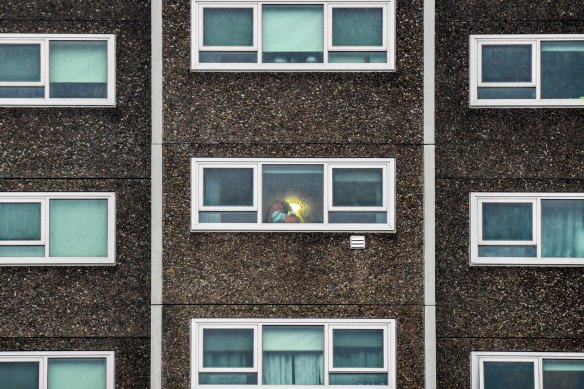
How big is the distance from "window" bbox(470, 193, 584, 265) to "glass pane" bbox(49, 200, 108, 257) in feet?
16.5

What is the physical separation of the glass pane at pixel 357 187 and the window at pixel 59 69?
3.26 metres

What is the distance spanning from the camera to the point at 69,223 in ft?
32.1

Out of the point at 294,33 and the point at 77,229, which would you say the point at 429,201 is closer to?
the point at 294,33

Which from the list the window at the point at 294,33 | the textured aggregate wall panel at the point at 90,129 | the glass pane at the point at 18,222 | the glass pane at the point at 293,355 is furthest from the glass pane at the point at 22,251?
the window at the point at 294,33

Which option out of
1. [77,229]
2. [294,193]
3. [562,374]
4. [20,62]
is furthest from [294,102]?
[562,374]

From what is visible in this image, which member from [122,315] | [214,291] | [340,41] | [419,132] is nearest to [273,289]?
[214,291]

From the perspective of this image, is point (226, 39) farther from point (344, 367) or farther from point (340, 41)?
point (344, 367)

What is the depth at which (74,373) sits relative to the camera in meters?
9.80

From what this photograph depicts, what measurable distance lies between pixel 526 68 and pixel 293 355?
16.3 ft

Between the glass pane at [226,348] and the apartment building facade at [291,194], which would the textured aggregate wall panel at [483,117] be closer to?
the apartment building facade at [291,194]

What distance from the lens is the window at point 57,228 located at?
9.70 m

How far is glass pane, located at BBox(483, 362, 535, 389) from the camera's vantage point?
9.71 metres

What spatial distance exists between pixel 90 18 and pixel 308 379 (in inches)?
224

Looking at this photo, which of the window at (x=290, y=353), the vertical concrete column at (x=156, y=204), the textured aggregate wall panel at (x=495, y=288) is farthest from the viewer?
the textured aggregate wall panel at (x=495, y=288)
